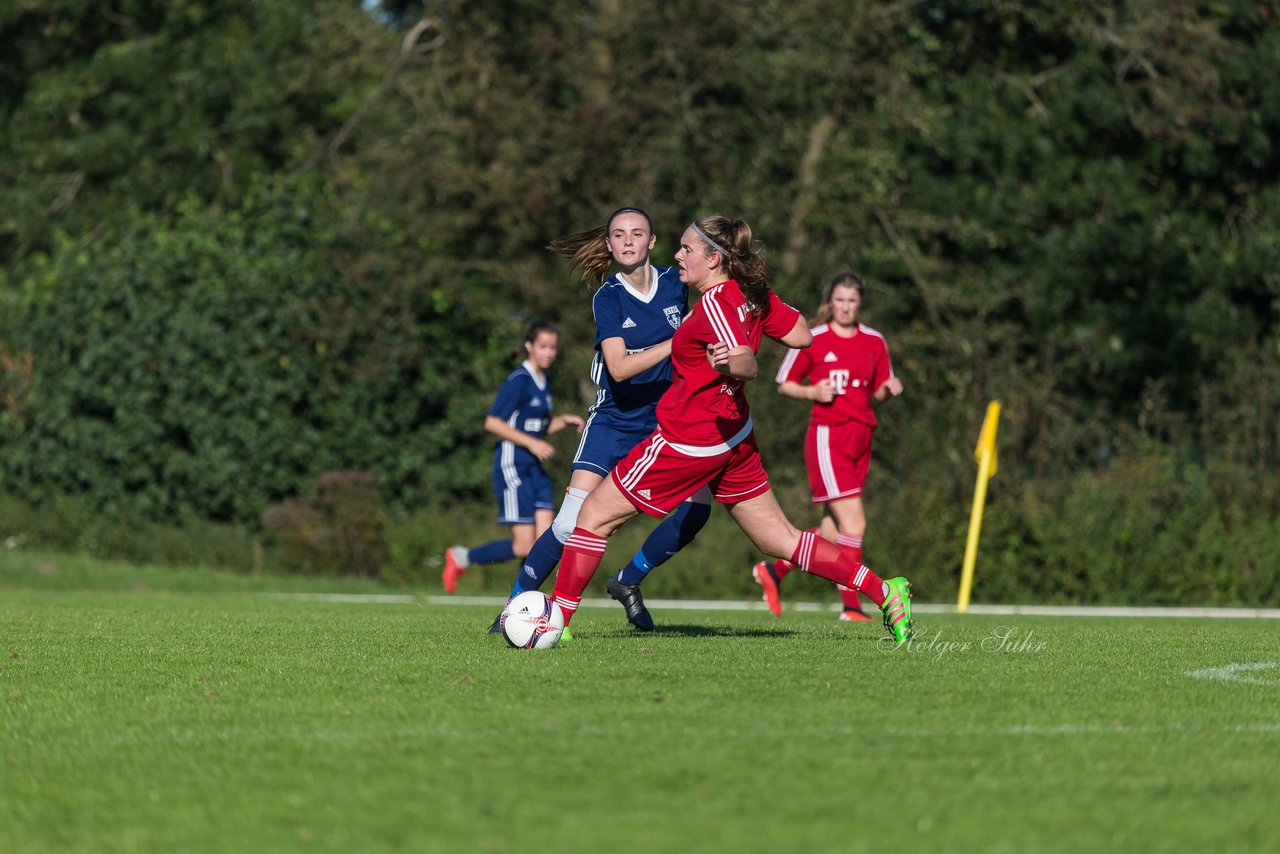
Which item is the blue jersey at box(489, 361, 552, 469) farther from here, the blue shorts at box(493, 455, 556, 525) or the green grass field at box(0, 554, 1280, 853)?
the green grass field at box(0, 554, 1280, 853)

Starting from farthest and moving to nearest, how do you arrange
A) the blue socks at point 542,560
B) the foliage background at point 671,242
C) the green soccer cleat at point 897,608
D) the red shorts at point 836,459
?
the foliage background at point 671,242
the red shorts at point 836,459
the blue socks at point 542,560
the green soccer cleat at point 897,608

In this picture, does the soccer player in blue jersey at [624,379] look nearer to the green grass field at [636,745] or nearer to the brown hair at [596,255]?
the brown hair at [596,255]

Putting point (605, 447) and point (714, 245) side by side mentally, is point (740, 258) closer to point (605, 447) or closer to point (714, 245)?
point (714, 245)

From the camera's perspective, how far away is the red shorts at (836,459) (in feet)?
40.3

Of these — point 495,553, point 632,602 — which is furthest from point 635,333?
point 495,553

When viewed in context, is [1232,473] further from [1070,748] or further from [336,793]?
[336,793]

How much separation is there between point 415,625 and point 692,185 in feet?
42.7

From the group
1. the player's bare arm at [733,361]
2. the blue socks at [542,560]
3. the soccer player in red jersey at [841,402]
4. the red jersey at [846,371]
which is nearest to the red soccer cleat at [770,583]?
the soccer player in red jersey at [841,402]

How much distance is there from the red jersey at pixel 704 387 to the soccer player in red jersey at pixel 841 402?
401 centimetres

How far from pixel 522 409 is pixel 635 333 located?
4.81m

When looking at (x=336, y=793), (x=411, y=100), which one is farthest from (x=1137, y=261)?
(x=336, y=793)

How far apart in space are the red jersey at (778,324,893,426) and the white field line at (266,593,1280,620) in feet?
10.6

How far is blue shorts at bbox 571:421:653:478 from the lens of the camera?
9328 millimetres

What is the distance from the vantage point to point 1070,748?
5.47 m
